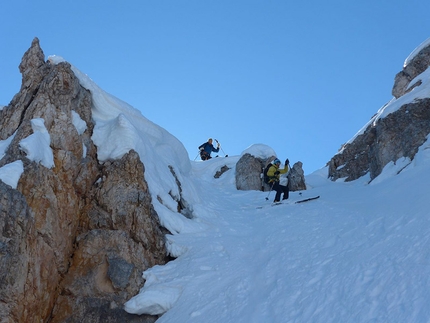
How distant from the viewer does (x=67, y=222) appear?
1282 centimetres

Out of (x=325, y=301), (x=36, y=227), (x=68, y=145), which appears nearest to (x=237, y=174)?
(x=68, y=145)

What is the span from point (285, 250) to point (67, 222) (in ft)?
21.5

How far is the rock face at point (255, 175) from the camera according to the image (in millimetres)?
26969

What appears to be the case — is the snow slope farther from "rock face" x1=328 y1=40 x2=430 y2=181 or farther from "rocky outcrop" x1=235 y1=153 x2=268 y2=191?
"rocky outcrop" x1=235 y1=153 x2=268 y2=191

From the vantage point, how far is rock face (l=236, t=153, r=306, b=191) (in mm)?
26969

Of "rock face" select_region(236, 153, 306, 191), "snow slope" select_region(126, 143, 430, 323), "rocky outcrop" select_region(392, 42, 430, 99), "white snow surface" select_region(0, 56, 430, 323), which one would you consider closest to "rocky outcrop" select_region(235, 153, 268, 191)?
"rock face" select_region(236, 153, 306, 191)

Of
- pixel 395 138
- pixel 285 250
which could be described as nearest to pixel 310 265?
pixel 285 250

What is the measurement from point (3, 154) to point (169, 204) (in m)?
5.98

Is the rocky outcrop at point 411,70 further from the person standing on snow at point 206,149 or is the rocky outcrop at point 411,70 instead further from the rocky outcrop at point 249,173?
the person standing on snow at point 206,149

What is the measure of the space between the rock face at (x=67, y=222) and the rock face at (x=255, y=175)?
14253 millimetres

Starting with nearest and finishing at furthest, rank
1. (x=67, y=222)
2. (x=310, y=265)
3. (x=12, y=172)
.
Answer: (x=310, y=265), (x=12, y=172), (x=67, y=222)

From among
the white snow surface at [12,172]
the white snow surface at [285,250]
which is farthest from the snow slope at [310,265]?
the white snow surface at [12,172]

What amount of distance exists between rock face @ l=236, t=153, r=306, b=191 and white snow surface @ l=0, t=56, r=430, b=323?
578cm

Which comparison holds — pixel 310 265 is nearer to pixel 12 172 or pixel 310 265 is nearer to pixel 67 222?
pixel 67 222
